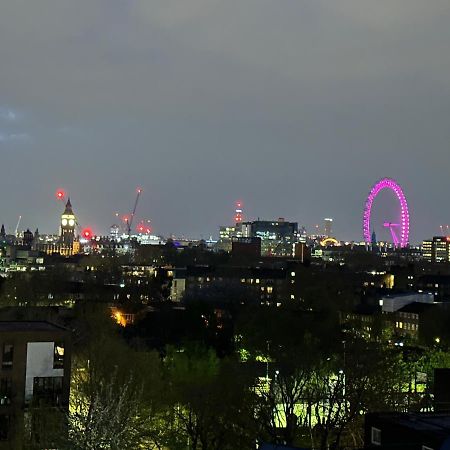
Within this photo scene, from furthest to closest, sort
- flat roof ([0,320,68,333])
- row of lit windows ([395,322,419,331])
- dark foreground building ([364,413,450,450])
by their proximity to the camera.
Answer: row of lit windows ([395,322,419,331]) → flat roof ([0,320,68,333]) → dark foreground building ([364,413,450,450])

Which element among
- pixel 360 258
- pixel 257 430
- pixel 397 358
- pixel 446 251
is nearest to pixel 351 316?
pixel 397 358

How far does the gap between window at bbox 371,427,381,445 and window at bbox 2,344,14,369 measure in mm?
8716

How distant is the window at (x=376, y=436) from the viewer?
1001 cm

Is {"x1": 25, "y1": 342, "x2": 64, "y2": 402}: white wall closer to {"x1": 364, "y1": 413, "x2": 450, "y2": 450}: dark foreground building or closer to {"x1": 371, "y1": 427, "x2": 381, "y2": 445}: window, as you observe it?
{"x1": 364, "y1": 413, "x2": 450, "y2": 450}: dark foreground building

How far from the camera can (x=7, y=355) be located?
15789 millimetres


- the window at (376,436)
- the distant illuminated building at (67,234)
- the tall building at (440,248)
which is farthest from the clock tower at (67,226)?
the window at (376,436)

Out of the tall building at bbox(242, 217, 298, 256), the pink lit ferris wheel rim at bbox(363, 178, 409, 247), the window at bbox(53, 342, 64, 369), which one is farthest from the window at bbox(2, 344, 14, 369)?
the tall building at bbox(242, 217, 298, 256)

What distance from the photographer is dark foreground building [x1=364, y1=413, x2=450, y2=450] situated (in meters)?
8.76

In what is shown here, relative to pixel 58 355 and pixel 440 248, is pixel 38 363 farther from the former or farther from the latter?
pixel 440 248

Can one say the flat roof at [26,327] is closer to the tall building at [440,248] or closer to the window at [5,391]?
the window at [5,391]

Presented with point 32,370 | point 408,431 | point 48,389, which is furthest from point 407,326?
point 408,431

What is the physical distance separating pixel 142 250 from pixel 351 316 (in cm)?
5833

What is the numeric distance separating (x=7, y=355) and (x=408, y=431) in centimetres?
959

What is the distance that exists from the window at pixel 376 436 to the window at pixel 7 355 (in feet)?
28.6
